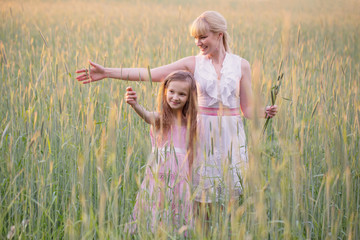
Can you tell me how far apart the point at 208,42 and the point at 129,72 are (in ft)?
1.37

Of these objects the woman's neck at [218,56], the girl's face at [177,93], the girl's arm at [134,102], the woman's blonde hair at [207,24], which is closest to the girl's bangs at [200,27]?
the woman's blonde hair at [207,24]

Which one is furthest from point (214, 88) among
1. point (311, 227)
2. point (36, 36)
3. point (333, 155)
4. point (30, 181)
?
point (36, 36)

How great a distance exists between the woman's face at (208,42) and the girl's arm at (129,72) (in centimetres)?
12

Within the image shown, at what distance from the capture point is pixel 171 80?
5.82ft

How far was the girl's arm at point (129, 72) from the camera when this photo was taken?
72.4 inches

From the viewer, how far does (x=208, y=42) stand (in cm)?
188

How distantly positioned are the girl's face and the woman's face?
0.23 m

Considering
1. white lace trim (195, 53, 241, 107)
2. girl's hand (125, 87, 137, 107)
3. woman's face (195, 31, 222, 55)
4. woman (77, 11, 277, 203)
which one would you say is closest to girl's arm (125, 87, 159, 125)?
girl's hand (125, 87, 137, 107)

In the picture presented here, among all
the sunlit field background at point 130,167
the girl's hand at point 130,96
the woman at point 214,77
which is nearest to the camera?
the sunlit field background at point 130,167

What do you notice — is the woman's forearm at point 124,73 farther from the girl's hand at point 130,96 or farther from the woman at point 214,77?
the girl's hand at point 130,96

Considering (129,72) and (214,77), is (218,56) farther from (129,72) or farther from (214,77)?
(129,72)

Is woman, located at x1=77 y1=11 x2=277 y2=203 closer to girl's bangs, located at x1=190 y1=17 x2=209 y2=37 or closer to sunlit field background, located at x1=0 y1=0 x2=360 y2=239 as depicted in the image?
girl's bangs, located at x1=190 y1=17 x2=209 y2=37

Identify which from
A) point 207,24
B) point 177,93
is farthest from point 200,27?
point 177,93

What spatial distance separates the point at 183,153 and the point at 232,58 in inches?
22.4
